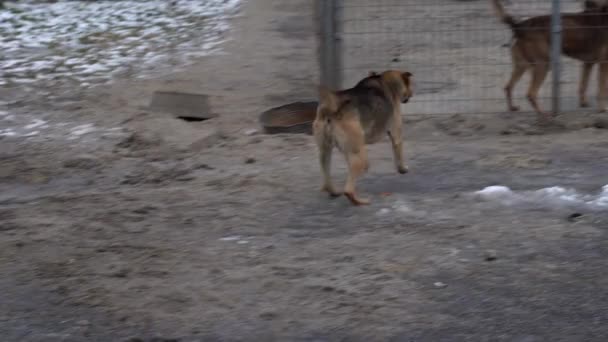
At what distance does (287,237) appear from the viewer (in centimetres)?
600

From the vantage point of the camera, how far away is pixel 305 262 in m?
5.50

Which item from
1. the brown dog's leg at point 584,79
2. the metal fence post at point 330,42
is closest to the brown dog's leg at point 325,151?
the metal fence post at point 330,42

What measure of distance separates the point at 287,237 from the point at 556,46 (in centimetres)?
446

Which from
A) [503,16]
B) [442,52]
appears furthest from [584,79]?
[442,52]

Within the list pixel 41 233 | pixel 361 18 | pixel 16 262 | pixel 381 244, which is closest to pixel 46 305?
pixel 16 262

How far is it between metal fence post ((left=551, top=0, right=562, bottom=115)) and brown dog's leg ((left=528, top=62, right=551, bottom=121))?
0.10 metres

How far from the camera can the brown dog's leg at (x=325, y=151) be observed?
670 centimetres

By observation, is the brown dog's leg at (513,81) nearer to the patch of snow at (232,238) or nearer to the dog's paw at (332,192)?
the dog's paw at (332,192)

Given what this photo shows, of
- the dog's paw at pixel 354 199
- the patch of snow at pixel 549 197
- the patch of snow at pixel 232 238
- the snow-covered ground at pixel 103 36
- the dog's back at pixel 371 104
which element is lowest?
the snow-covered ground at pixel 103 36

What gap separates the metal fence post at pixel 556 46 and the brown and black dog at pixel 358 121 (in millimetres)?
2482

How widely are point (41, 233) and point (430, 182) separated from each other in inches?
117

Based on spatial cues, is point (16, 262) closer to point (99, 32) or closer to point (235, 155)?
point (235, 155)

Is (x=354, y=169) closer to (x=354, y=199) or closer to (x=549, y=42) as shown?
(x=354, y=199)

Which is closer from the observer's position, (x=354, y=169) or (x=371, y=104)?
(x=354, y=169)
